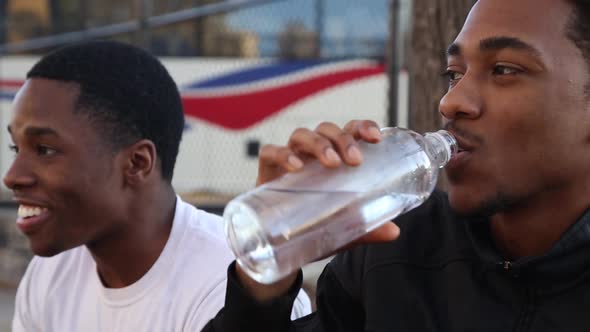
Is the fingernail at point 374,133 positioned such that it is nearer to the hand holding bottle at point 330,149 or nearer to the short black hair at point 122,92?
the hand holding bottle at point 330,149

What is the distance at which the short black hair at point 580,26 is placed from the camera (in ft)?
6.09

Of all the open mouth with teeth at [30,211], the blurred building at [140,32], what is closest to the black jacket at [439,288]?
the open mouth with teeth at [30,211]

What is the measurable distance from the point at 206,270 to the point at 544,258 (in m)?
1.06

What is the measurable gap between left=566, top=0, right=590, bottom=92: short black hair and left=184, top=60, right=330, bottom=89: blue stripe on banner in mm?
4409

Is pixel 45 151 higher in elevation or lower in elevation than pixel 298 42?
higher

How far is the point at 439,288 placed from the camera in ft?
6.50

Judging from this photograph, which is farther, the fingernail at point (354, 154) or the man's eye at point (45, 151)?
the man's eye at point (45, 151)

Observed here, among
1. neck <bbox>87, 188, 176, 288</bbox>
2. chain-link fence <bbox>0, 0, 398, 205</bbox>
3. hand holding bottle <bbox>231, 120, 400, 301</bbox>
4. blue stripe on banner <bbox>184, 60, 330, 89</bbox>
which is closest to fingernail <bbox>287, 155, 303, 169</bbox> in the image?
hand holding bottle <bbox>231, 120, 400, 301</bbox>

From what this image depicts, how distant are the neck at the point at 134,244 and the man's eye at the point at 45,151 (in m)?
0.29

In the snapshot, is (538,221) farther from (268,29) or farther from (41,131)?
(268,29)

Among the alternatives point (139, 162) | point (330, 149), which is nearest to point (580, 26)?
point (330, 149)

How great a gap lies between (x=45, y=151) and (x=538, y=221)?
1.44 meters

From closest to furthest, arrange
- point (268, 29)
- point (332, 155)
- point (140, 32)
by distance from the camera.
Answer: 1. point (332, 155)
2. point (140, 32)
3. point (268, 29)

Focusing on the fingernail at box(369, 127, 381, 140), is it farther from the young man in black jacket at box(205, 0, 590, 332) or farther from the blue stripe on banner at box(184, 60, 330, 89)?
the blue stripe on banner at box(184, 60, 330, 89)
